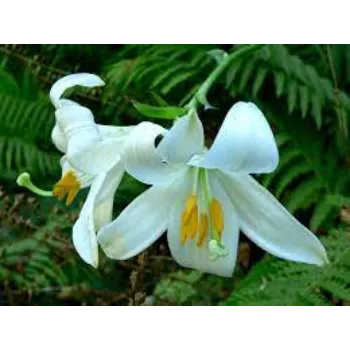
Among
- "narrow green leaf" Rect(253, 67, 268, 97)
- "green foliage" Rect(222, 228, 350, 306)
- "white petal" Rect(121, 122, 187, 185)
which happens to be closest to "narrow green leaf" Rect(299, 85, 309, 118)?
"narrow green leaf" Rect(253, 67, 268, 97)

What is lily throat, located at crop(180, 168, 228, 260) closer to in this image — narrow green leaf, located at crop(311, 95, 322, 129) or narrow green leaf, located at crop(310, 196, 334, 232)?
narrow green leaf, located at crop(310, 196, 334, 232)

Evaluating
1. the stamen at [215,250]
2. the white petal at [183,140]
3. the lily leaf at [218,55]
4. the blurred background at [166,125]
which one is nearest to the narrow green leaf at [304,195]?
the blurred background at [166,125]

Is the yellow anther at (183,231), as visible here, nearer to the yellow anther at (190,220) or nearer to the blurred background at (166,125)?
the yellow anther at (190,220)

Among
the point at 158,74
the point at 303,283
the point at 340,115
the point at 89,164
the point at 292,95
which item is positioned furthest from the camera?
the point at 158,74

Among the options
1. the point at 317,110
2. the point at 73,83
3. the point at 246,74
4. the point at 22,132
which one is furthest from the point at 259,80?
the point at 73,83

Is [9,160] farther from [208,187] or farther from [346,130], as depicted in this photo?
[208,187]

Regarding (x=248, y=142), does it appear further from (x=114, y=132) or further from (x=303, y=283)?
(x=303, y=283)
